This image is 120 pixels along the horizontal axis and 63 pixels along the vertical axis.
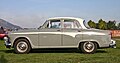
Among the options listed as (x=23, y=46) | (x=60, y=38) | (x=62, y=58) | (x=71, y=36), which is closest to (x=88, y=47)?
(x=71, y=36)

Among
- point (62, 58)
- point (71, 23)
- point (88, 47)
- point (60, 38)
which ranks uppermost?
point (71, 23)

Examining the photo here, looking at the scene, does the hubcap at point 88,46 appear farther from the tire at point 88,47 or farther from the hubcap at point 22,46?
the hubcap at point 22,46

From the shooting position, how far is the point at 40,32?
10.8 m

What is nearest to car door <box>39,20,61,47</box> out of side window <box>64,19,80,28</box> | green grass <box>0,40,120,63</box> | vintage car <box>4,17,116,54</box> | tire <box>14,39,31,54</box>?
vintage car <box>4,17,116,54</box>

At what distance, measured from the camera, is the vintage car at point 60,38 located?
10.8 meters

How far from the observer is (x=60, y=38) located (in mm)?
10812

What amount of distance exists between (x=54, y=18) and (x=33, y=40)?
130cm

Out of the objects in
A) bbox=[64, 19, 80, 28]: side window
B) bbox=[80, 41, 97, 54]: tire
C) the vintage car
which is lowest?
bbox=[80, 41, 97, 54]: tire

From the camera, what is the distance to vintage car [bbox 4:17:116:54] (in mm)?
10805

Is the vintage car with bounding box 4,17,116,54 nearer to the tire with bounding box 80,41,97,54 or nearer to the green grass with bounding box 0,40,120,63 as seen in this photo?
the tire with bounding box 80,41,97,54

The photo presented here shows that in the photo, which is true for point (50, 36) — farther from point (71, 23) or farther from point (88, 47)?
point (88, 47)

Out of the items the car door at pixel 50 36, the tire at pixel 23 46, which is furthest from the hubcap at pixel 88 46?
Answer: the tire at pixel 23 46

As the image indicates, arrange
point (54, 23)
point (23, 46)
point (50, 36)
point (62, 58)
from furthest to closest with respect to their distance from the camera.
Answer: point (54, 23) → point (23, 46) → point (50, 36) → point (62, 58)

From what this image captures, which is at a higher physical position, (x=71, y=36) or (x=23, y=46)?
(x=71, y=36)
